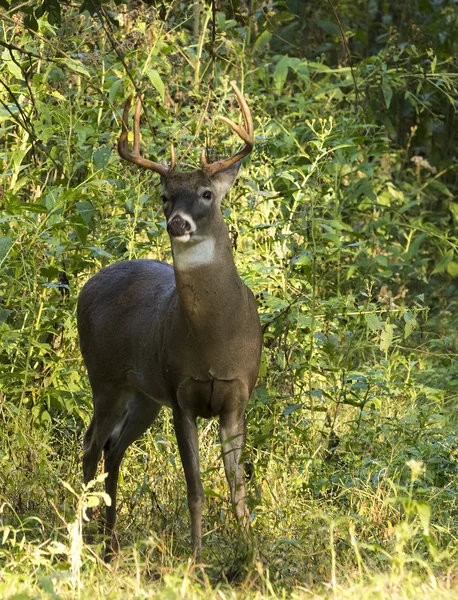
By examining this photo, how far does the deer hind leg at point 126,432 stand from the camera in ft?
21.1

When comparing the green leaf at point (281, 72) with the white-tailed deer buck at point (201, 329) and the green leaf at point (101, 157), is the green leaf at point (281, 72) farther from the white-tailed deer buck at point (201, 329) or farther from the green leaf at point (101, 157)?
the white-tailed deer buck at point (201, 329)

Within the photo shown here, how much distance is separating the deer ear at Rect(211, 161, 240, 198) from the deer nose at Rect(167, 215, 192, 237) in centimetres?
38

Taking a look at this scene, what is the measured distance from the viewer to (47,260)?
7078 mm

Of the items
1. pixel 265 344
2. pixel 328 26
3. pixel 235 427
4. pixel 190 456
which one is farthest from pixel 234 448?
pixel 328 26

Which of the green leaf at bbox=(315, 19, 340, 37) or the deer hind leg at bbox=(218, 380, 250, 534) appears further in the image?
the green leaf at bbox=(315, 19, 340, 37)

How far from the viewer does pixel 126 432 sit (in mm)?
6488

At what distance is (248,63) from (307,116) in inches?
24.9

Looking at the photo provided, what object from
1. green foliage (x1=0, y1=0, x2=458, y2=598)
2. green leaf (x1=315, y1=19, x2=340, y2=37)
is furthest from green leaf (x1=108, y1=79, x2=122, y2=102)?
green leaf (x1=315, y1=19, x2=340, y2=37)

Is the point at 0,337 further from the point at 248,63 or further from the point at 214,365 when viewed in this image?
the point at 248,63

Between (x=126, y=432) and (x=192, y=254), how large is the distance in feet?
4.52

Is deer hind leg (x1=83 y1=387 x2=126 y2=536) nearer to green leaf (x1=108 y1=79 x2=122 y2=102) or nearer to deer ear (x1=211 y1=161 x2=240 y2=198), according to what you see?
deer ear (x1=211 y1=161 x2=240 y2=198)

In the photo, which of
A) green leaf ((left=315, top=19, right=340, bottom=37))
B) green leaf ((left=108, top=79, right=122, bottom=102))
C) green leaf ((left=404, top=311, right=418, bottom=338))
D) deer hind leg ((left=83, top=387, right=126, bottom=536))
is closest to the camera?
deer hind leg ((left=83, top=387, right=126, bottom=536))

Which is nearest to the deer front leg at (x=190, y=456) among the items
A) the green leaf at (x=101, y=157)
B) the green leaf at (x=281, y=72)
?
the green leaf at (x=101, y=157)

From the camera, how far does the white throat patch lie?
551 cm
